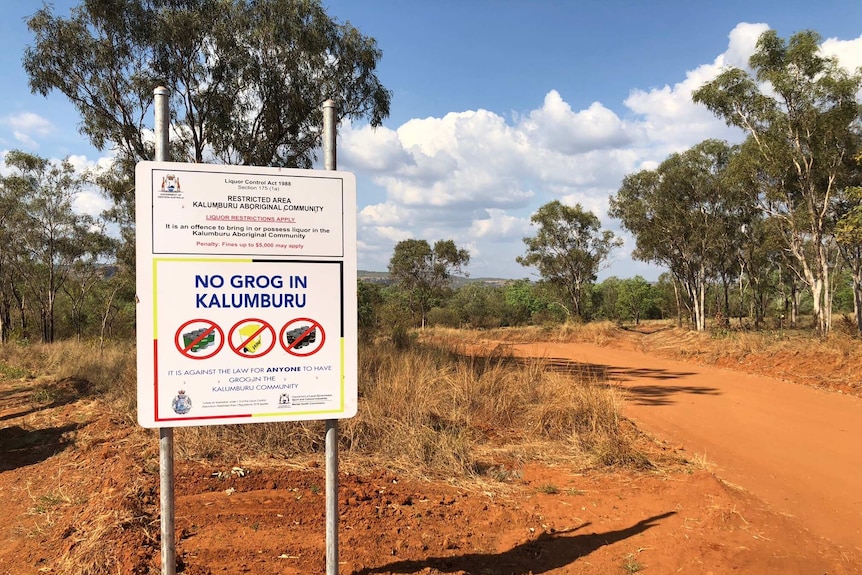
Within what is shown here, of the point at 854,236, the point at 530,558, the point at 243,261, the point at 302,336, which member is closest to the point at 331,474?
the point at 302,336

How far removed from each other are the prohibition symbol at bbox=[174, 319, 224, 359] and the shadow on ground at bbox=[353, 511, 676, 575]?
1572 mm

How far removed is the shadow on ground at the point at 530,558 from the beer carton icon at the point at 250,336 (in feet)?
4.90

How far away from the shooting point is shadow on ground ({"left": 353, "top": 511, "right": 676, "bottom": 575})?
10.1 ft

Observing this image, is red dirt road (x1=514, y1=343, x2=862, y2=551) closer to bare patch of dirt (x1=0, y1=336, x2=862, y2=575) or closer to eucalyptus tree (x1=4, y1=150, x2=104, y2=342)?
bare patch of dirt (x1=0, y1=336, x2=862, y2=575)

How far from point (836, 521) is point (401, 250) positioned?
34.0 metres

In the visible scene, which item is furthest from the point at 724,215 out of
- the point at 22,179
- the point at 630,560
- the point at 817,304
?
the point at 22,179

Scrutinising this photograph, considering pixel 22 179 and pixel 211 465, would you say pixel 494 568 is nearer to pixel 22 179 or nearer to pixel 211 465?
pixel 211 465

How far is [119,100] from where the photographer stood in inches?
421

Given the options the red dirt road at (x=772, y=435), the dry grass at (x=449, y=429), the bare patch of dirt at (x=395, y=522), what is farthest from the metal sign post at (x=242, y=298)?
the red dirt road at (x=772, y=435)

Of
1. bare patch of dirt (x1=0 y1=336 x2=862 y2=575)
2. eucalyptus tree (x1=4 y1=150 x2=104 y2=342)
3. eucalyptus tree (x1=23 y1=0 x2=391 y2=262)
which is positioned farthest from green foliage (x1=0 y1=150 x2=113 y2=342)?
bare patch of dirt (x1=0 y1=336 x2=862 y2=575)

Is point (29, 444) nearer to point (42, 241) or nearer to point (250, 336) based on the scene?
point (250, 336)

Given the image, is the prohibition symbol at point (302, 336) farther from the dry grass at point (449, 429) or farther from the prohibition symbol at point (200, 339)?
the dry grass at point (449, 429)

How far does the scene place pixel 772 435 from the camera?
6977mm

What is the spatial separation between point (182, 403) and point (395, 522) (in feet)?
6.27
